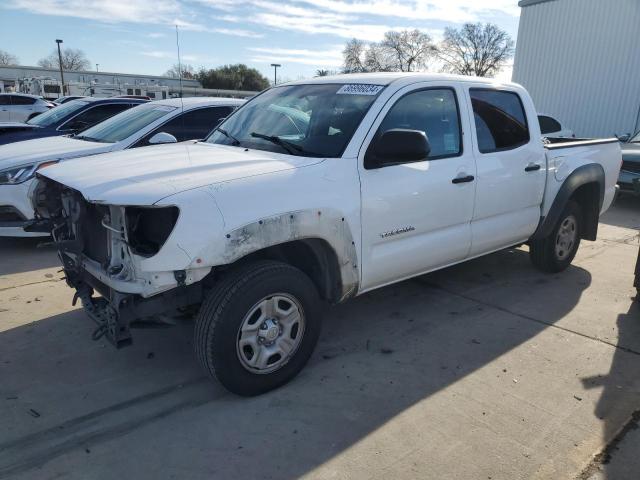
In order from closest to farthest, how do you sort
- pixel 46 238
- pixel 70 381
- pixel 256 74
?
pixel 70 381
pixel 46 238
pixel 256 74

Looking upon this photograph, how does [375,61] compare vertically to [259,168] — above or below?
above

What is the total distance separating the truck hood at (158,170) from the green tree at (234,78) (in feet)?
204

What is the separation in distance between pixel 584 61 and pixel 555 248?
14963 millimetres

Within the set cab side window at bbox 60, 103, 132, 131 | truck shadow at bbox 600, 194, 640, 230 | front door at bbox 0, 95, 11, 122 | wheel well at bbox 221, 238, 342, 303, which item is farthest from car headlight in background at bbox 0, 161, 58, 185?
front door at bbox 0, 95, 11, 122

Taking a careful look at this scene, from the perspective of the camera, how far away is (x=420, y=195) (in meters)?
3.74

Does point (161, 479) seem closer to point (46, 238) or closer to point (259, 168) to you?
point (259, 168)

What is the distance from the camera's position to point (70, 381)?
11.1 ft

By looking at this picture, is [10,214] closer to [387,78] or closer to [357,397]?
[387,78]

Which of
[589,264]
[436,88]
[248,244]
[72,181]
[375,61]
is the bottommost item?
[589,264]

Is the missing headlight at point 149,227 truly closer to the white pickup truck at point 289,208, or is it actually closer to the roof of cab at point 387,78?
the white pickup truck at point 289,208

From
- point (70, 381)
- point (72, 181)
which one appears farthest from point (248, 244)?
point (70, 381)

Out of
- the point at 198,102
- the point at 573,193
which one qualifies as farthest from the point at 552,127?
the point at 198,102

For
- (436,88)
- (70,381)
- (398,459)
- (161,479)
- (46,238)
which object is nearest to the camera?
(161,479)

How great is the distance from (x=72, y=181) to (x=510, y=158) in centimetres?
343
